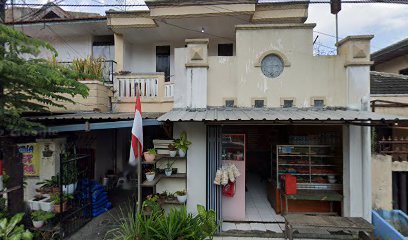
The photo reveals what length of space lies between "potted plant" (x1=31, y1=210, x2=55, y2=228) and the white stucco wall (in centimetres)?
351

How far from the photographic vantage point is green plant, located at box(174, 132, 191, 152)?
6.07 m

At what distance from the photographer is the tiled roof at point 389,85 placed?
32.2 feet

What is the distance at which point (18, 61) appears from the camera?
17.5 ft

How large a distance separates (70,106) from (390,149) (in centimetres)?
1144

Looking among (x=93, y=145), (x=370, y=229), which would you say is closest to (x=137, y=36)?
(x=93, y=145)

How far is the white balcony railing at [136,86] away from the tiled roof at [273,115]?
289 cm

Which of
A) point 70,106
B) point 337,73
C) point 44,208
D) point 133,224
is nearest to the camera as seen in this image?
point 133,224

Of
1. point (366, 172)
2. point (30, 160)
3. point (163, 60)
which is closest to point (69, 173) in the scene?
point (30, 160)

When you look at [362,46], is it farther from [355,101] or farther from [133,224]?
[133,224]

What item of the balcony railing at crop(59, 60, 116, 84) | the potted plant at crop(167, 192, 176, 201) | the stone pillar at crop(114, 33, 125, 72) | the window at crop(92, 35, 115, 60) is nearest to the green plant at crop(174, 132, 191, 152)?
the potted plant at crop(167, 192, 176, 201)

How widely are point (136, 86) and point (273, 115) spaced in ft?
18.8

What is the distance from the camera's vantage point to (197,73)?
6543 millimetres

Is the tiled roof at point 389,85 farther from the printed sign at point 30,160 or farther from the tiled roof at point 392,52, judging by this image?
the printed sign at point 30,160

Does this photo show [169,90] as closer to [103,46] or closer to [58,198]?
[58,198]
